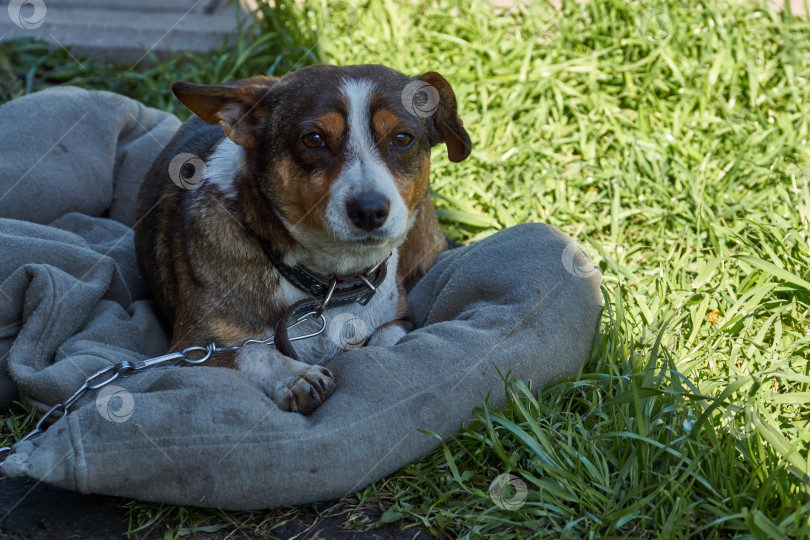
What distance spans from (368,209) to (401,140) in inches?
15.3

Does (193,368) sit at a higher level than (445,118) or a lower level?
lower

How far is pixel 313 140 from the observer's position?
285 cm

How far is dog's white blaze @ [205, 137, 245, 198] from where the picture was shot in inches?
124

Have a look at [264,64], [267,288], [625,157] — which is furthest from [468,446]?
[264,64]

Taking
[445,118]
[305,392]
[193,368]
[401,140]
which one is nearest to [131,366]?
[193,368]

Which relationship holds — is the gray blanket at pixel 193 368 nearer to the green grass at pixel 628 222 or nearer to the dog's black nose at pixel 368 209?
the green grass at pixel 628 222

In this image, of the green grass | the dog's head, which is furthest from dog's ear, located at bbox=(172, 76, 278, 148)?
the green grass

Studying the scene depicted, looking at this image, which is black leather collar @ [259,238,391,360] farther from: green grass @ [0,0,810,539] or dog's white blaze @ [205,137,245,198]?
green grass @ [0,0,810,539]

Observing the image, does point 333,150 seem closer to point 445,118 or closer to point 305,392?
point 445,118

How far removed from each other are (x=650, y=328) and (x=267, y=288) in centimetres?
155

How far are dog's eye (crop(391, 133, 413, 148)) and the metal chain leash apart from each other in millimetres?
707

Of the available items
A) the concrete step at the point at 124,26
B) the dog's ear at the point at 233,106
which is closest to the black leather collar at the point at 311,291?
the dog's ear at the point at 233,106

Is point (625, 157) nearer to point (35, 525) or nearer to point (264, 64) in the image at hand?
point (264, 64)

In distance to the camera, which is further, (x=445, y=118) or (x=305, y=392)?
(x=445, y=118)
